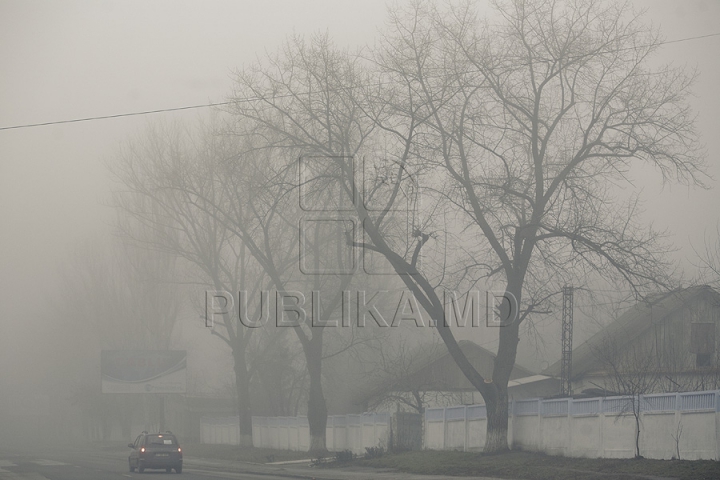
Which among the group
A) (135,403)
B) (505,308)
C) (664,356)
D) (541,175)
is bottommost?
(135,403)

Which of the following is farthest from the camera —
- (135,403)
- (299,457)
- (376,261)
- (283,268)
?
(135,403)

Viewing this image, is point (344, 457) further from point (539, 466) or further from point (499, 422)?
point (539, 466)

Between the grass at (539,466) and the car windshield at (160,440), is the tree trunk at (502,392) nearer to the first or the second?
the grass at (539,466)

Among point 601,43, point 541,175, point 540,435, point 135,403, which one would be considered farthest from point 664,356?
point 135,403

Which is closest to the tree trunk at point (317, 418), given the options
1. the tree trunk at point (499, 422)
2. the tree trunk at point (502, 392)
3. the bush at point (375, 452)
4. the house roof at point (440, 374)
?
the bush at point (375, 452)

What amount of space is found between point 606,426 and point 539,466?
225 cm

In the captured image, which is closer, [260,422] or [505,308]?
[505,308]

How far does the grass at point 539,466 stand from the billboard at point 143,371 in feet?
104

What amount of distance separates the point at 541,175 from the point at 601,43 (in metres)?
4.34

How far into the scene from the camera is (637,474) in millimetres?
18766

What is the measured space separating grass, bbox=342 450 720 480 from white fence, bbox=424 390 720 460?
1.68 feet

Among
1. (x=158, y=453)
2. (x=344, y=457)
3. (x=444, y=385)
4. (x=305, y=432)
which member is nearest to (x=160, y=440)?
(x=158, y=453)

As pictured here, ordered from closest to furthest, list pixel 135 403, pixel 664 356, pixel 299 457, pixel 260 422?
pixel 664 356, pixel 299 457, pixel 260 422, pixel 135 403

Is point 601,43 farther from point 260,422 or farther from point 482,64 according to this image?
point 260,422
